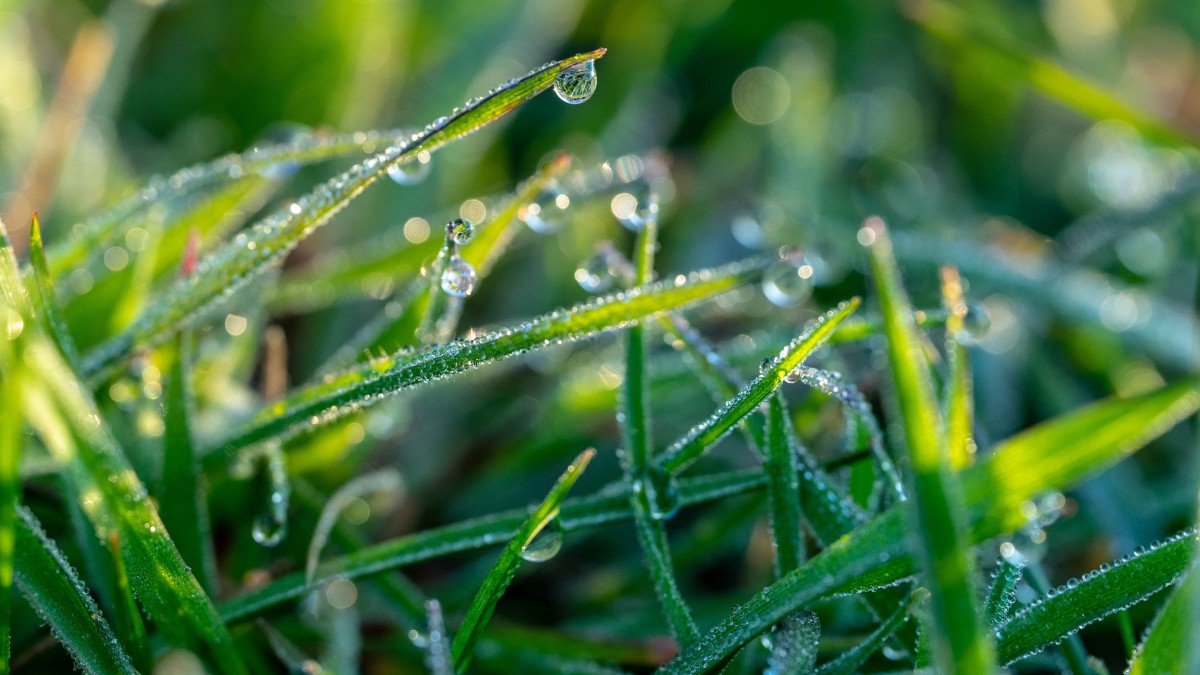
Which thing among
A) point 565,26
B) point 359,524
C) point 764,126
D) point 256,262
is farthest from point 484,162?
point 256,262

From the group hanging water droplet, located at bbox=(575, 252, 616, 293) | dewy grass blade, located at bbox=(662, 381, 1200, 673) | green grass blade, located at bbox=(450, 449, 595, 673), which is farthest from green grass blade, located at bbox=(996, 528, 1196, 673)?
hanging water droplet, located at bbox=(575, 252, 616, 293)

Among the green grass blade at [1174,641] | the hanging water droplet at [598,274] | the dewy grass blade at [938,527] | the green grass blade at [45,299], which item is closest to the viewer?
the dewy grass blade at [938,527]

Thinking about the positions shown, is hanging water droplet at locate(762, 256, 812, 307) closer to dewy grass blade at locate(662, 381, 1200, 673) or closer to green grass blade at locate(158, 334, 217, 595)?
dewy grass blade at locate(662, 381, 1200, 673)

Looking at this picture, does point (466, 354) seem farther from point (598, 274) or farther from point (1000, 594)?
point (1000, 594)

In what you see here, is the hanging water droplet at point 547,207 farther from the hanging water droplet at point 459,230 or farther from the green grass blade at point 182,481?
the green grass blade at point 182,481

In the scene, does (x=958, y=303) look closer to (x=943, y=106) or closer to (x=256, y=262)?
(x=256, y=262)

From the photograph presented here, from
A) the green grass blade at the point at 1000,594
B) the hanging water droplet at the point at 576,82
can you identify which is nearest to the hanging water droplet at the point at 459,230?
the hanging water droplet at the point at 576,82

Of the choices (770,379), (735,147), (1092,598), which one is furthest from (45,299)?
(735,147)
